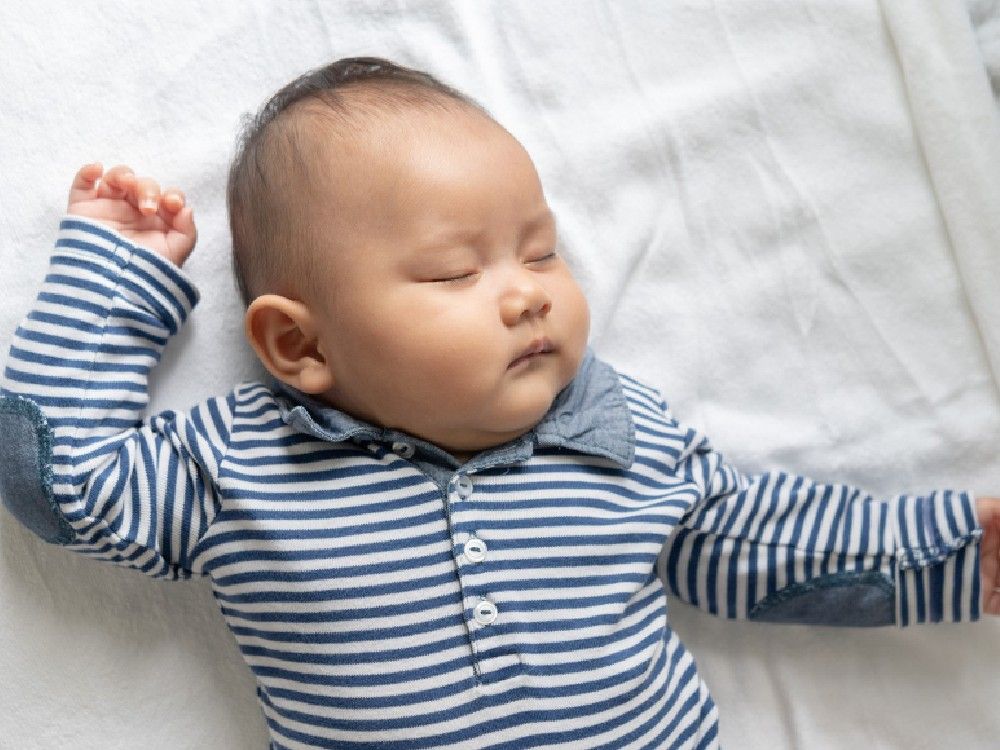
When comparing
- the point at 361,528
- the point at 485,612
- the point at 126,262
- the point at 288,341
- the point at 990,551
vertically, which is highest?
the point at 126,262

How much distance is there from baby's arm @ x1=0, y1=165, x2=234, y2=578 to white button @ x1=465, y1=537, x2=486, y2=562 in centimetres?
25

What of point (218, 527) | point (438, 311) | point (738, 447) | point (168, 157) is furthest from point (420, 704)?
point (168, 157)

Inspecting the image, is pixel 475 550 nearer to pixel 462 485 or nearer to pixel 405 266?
pixel 462 485

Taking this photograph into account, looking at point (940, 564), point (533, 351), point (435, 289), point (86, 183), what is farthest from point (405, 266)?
point (940, 564)

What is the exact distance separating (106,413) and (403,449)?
11.4 inches

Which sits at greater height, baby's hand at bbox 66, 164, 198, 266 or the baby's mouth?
baby's hand at bbox 66, 164, 198, 266

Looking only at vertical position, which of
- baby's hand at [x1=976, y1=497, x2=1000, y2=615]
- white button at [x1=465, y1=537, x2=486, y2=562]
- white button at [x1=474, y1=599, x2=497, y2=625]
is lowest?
baby's hand at [x1=976, y1=497, x2=1000, y2=615]

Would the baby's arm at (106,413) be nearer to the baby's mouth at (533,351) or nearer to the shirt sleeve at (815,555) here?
the baby's mouth at (533,351)

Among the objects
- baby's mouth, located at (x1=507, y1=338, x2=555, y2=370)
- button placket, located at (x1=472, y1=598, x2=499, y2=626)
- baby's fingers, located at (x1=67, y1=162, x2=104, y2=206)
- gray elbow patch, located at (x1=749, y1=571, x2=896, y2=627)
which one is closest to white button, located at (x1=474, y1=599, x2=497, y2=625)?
button placket, located at (x1=472, y1=598, x2=499, y2=626)

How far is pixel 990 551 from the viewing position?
125 centimetres

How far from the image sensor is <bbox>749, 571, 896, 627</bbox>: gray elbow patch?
1236mm

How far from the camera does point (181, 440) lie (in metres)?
1.13

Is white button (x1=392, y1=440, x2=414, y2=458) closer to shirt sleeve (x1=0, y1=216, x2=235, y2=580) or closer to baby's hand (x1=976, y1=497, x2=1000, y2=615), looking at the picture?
shirt sleeve (x1=0, y1=216, x2=235, y2=580)

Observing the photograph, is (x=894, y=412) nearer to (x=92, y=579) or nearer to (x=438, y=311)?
(x=438, y=311)
